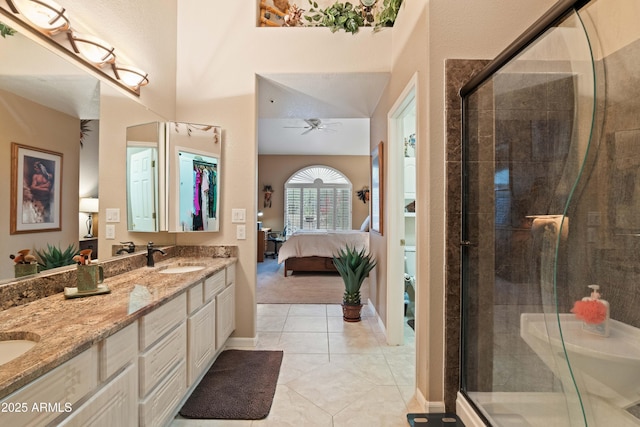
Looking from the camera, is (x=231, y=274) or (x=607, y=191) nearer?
(x=607, y=191)

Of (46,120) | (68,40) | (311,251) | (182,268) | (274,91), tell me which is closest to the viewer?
(46,120)

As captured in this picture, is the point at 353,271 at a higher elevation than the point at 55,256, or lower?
lower

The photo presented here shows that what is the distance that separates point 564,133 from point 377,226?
2055 millimetres

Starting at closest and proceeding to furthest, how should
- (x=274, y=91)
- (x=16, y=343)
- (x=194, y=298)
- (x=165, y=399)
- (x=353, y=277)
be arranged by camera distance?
1. (x=16, y=343)
2. (x=165, y=399)
3. (x=194, y=298)
4. (x=274, y=91)
5. (x=353, y=277)

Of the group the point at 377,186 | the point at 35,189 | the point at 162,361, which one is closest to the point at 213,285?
the point at 162,361

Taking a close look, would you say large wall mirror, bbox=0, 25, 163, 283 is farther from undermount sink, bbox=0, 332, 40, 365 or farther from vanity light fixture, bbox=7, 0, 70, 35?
undermount sink, bbox=0, 332, 40, 365

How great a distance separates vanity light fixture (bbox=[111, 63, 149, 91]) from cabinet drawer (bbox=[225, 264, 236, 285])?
5.13 ft

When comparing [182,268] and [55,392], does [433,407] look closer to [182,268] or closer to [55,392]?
[55,392]

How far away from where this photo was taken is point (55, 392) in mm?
923

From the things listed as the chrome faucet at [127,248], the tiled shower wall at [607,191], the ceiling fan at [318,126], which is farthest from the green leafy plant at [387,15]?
the ceiling fan at [318,126]

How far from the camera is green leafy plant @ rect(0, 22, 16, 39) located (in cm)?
132

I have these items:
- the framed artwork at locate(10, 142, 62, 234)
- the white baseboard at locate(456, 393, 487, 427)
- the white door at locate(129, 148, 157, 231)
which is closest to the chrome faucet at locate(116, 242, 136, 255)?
the white door at locate(129, 148, 157, 231)

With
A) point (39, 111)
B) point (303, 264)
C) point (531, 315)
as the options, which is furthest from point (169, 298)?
point (303, 264)

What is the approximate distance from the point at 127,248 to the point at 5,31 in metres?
1.34
